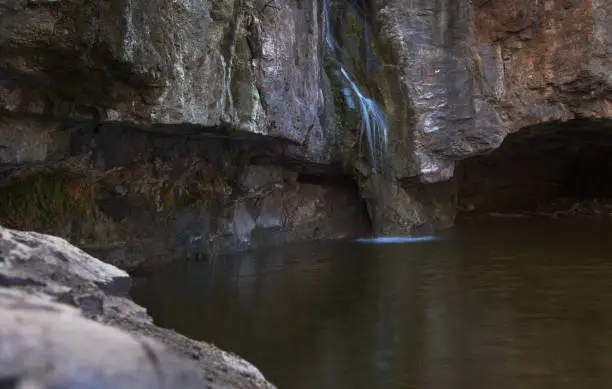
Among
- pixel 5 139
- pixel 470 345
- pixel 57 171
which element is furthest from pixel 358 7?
pixel 470 345

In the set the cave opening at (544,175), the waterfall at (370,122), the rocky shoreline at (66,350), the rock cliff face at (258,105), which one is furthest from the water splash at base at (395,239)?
the rocky shoreline at (66,350)

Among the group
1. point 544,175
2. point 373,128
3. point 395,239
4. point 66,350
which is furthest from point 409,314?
point 544,175

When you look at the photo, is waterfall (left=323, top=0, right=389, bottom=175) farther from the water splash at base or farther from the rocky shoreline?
the rocky shoreline

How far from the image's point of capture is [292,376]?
3.74 meters

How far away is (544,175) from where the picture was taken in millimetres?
17438

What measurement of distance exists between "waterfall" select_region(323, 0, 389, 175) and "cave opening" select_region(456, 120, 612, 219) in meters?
3.27

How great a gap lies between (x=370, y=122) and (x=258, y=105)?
10.7 feet

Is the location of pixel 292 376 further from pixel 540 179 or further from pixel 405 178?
pixel 540 179

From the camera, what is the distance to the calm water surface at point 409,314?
380 cm

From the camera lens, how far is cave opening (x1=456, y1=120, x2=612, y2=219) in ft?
45.5

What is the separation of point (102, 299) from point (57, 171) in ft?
15.1

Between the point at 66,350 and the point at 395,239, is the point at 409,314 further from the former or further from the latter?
the point at 395,239

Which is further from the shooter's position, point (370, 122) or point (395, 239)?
point (370, 122)

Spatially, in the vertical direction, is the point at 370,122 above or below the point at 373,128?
above
